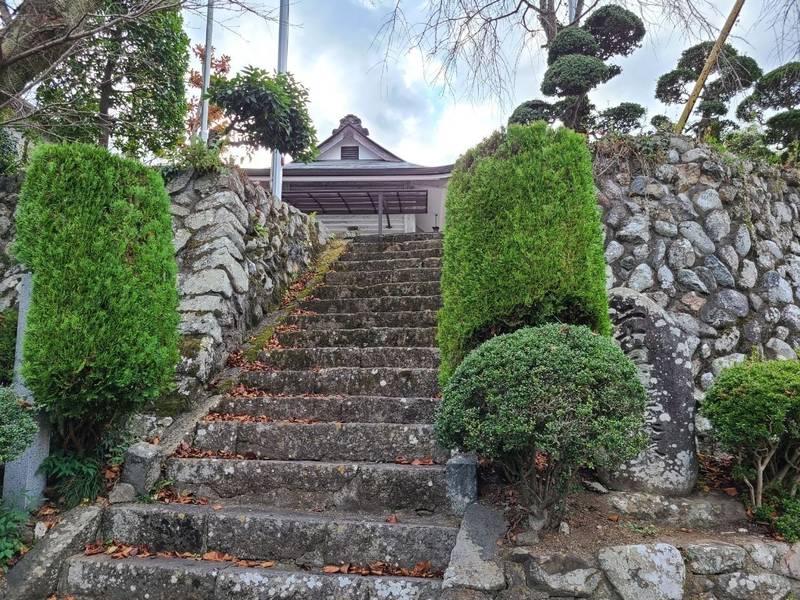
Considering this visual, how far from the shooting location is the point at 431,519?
107 inches

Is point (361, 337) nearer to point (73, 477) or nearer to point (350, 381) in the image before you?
point (350, 381)

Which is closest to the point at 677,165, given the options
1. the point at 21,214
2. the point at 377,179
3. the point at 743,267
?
the point at 743,267

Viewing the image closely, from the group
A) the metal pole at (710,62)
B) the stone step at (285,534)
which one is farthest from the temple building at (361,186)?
the stone step at (285,534)

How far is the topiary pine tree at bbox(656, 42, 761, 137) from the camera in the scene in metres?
5.85

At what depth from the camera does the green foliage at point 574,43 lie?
606 centimetres

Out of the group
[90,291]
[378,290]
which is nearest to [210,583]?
[90,291]

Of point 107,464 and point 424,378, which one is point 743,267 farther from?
point 107,464

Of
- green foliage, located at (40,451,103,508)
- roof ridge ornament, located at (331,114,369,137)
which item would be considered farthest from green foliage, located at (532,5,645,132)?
roof ridge ornament, located at (331,114,369,137)

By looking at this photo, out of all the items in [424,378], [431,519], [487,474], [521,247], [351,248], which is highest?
[351,248]

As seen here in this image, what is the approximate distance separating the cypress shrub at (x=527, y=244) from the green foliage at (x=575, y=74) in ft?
10.7

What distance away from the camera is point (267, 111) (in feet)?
20.4

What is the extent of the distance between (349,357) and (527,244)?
6.48 feet

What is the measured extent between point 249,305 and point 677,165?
14.5 ft

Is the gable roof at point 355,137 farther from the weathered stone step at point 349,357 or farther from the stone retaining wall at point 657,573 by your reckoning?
the stone retaining wall at point 657,573
